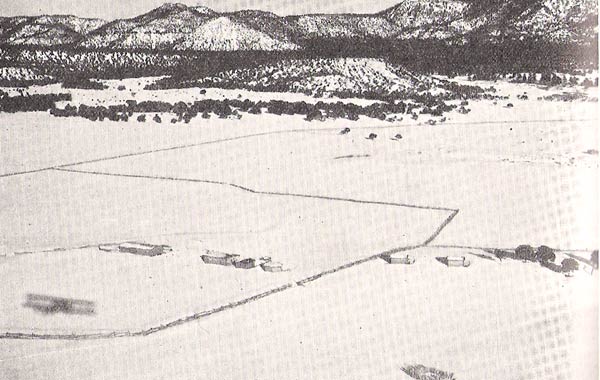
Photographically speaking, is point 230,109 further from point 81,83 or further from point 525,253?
point 525,253

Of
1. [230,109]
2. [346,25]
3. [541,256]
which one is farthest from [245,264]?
[230,109]

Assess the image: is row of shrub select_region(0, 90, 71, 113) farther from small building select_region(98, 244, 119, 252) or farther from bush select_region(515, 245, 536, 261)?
bush select_region(515, 245, 536, 261)

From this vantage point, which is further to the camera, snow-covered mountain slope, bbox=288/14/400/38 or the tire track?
snow-covered mountain slope, bbox=288/14/400/38

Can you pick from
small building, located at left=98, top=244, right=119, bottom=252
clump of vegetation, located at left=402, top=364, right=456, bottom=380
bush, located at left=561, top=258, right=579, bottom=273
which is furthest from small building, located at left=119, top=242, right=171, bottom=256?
bush, located at left=561, top=258, right=579, bottom=273

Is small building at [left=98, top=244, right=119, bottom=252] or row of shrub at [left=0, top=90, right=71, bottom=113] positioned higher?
row of shrub at [left=0, top=90, right=71, bottom=113]

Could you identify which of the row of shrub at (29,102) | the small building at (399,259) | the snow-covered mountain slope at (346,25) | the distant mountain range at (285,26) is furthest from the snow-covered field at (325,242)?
the snow-covered mountain slope at (346,25)

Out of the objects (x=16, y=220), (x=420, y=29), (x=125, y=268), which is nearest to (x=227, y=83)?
(x=420, y=29)

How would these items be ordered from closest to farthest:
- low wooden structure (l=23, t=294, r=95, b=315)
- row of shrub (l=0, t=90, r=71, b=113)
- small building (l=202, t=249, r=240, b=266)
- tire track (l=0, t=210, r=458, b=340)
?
tire track (l=0, t=210, r=458, b=340)
low wooden structure (l=23, t=294, r=95, b=315)
small building (l=202, t=249, r=240, b=266)
row of shrub (l=0, t=90, r=71, b=113)

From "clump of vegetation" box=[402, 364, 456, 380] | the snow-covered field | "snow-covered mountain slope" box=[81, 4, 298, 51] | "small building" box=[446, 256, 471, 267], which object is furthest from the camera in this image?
"snow-covered mountain slope" box=[81, 4, 298, 51]
